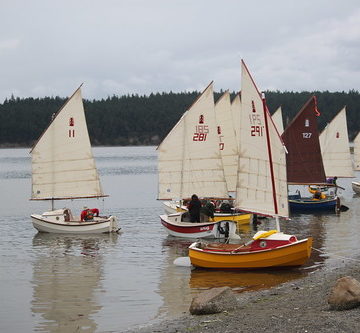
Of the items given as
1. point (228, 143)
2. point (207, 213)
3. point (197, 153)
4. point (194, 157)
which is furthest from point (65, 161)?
point (207, 213)

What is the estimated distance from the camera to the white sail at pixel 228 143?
161ft

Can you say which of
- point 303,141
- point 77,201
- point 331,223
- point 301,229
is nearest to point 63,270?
point 301,229

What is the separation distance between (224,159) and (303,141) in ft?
28.3

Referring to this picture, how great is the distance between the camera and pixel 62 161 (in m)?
45.7

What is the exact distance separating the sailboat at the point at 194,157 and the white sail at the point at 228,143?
4.77 m

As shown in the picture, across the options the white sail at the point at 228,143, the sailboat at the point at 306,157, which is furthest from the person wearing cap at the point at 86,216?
the sailboat at the point at 306,157

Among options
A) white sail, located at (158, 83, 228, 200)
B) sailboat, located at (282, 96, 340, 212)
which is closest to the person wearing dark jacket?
white sail, located at (158, 83, 228, 200)

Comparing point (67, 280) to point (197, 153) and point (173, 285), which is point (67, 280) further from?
point (197, 153)

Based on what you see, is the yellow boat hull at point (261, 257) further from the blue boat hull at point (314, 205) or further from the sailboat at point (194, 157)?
the blue boat hull at point (314, 205)

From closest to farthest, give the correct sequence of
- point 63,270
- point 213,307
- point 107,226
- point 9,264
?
point 213,307, point 63,270, point 9,264, point 107,226

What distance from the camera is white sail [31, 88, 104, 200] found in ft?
149

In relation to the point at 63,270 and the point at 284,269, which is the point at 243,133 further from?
the point at 63,270

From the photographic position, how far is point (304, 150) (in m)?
54.9

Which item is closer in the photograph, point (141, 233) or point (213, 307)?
point (213, 307)
